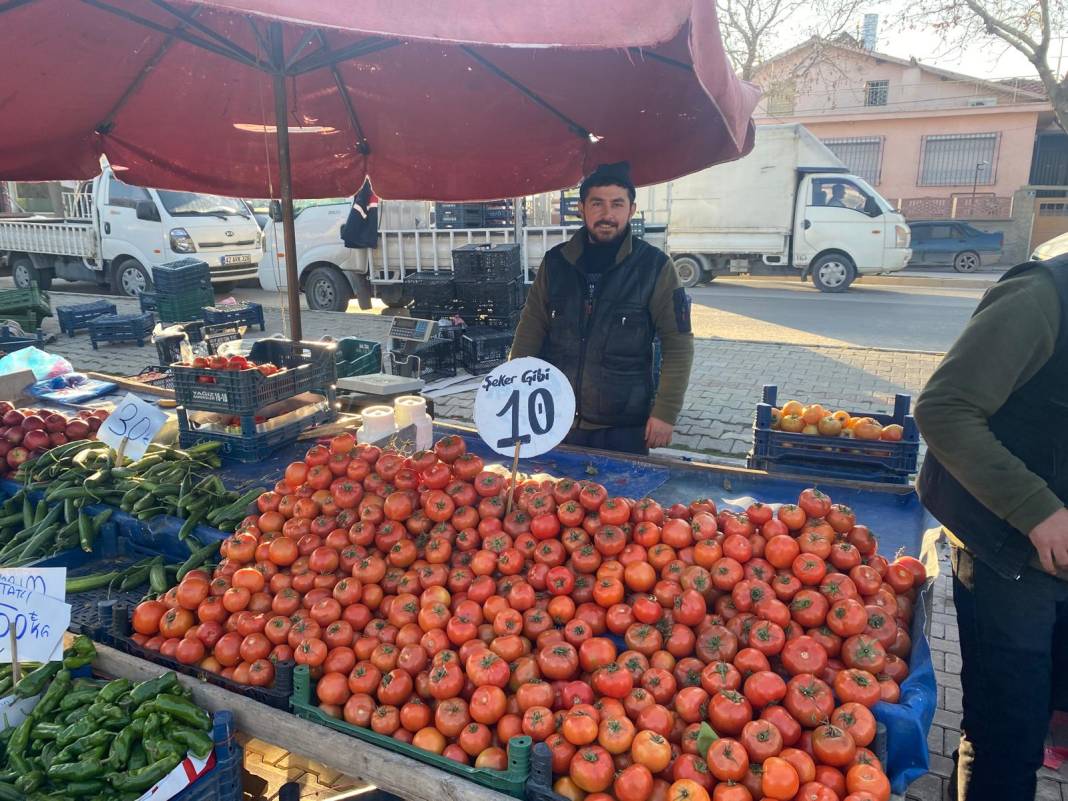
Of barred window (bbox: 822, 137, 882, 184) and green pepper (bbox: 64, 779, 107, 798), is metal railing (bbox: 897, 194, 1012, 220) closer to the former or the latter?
barred window (bbox: 822, 137, 882, 184)

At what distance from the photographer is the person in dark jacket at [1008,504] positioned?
6.34 feet

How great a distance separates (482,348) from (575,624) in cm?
709

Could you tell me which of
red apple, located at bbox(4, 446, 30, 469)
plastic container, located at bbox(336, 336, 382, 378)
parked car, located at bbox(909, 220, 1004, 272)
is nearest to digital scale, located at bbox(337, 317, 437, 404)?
plastic container, located at bbox(336, 336, 382, 378)

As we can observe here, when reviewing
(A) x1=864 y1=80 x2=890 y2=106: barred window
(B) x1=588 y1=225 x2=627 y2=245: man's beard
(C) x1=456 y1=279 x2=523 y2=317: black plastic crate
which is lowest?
(C) x1=456 y1=279 x2=523 y2=317: black plastic crate

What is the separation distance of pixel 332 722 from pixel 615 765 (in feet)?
2.75

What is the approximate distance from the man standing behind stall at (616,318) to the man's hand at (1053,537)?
1.88 metres

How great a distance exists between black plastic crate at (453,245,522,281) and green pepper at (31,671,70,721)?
7.78 m

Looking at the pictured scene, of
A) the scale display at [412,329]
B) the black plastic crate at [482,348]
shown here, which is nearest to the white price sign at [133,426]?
the scale display at [412,329]

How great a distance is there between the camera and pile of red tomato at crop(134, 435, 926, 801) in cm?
184

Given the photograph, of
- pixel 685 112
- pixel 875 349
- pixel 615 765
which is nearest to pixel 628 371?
pixel 685 112

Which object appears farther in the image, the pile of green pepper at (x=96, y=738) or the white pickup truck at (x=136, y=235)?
the white pickup truck at (x=136, y=235)

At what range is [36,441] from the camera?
4.03 meters

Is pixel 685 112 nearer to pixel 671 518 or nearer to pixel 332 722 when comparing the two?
pixel 671 518

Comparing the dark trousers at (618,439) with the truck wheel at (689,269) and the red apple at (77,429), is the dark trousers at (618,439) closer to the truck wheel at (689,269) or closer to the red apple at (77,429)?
the red apple at (77,429)
